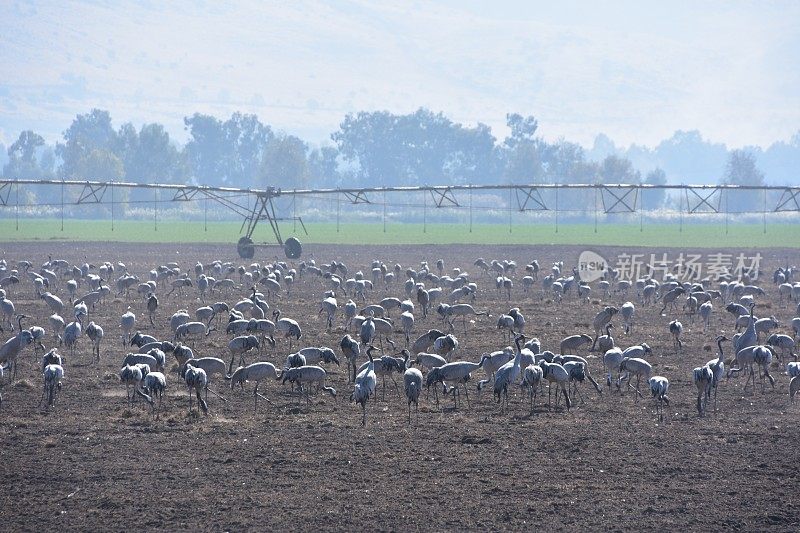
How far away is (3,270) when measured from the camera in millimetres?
52500

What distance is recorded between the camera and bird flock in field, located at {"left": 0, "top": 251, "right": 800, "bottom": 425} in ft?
75.9

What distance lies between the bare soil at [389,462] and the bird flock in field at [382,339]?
1.51 feet

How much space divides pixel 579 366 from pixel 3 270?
36.3m

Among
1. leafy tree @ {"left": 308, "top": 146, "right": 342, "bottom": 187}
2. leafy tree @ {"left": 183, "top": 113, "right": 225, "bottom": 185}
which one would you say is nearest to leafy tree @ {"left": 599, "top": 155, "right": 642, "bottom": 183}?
leafy tree @ {"left": 308, "top": 146, "right": 342, "bottom": 187}

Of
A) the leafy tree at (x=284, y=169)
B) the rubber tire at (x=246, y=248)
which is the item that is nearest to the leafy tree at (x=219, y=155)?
the leafy tree at (x=284, y=169)

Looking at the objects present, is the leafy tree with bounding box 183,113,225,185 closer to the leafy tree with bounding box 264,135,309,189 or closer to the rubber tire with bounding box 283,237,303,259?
the leafy tree with bounding box 264,135,309,189

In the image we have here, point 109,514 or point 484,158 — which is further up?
point 484,158

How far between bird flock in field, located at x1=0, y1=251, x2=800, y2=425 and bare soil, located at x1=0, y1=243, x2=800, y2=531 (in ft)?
1.51

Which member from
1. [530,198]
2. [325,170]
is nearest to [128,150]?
[325,170]

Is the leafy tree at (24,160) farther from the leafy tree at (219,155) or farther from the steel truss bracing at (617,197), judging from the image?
the steel truss bracing at (617,197)

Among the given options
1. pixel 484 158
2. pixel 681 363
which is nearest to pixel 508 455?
pixel 681 363

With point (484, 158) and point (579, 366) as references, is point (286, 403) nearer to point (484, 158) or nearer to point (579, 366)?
point (579, 366)

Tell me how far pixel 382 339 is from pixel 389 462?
14.8 meters

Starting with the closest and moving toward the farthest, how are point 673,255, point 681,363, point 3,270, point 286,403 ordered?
point 286,403, point 681,363, point 3,270, point 673,255
